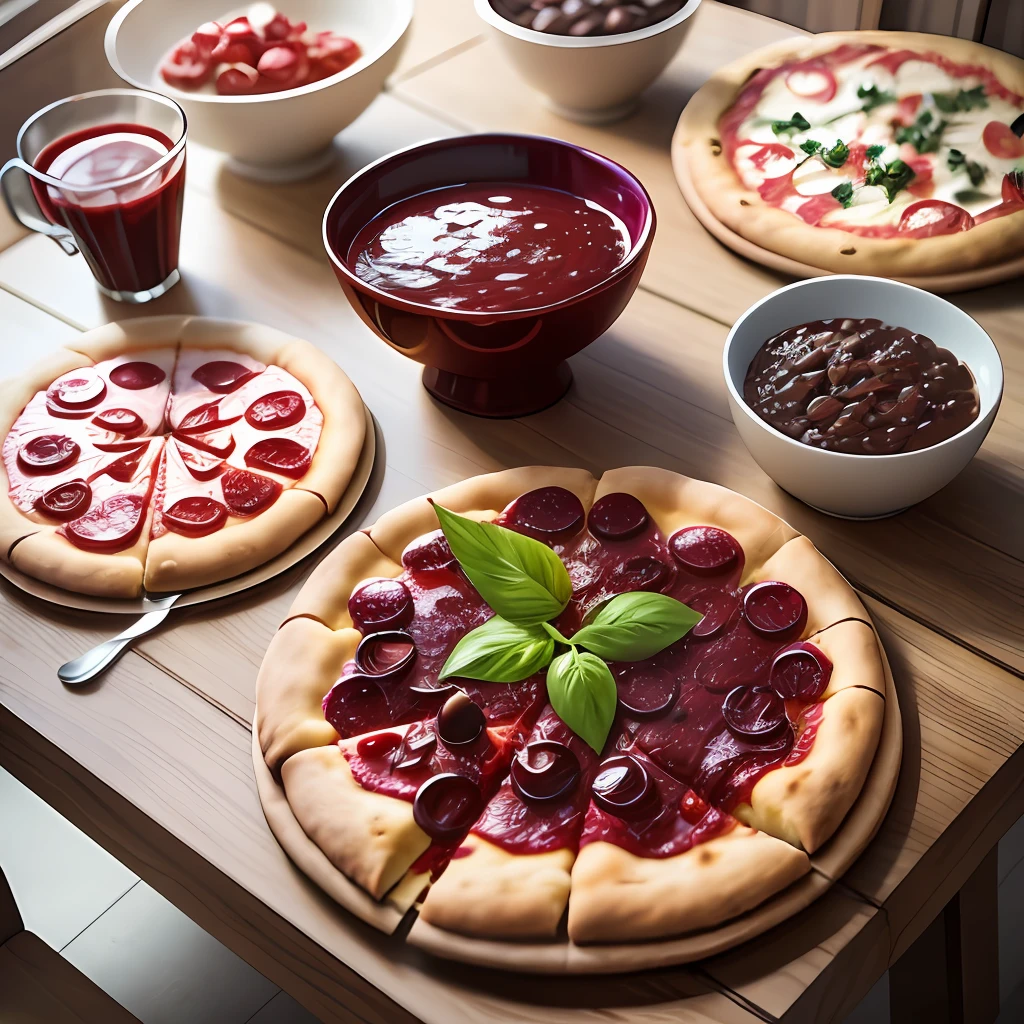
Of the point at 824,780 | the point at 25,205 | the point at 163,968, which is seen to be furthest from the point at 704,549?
the point at 163,968

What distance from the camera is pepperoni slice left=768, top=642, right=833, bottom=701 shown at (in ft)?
3.31

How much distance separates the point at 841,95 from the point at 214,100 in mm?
887

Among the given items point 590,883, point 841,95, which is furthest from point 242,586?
point 841,95

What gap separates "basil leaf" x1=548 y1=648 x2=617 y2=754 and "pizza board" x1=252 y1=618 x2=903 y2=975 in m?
0.18

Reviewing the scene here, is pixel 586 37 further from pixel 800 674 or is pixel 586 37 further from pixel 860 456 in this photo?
pixel 800 674

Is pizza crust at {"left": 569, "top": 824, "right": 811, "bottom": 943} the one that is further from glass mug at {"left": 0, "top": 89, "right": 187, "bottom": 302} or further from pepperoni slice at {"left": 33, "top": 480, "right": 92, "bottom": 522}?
glass mug at {"left": 0, "top": 89, "right": 187, "bottom": 302}

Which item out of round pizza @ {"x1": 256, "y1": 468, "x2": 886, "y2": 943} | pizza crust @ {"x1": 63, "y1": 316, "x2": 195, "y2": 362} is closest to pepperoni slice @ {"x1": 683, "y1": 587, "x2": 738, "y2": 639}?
round pizza @ {"x1": 256, "y1": 468, "x2": 886, "y2": 943}

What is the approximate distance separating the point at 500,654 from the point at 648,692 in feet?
0.46

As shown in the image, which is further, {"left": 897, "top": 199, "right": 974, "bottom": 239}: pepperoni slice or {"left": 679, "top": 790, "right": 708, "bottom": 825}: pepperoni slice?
{"left": 897, "top": 199, "right": 974, "bottom": 239}: pepperoni slice

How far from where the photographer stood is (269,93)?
1.61m

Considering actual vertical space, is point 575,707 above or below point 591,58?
below

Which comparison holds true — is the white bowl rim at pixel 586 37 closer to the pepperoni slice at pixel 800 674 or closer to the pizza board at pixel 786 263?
the pizza board at pixel 786 263

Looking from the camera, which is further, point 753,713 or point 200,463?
point 200,463

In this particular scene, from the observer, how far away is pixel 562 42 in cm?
161
